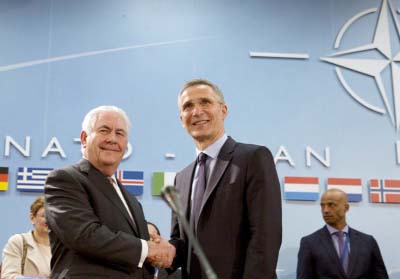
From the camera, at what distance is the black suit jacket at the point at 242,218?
2.27m

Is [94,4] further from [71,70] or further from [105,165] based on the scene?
[105,165]

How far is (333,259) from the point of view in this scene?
412 centimetres

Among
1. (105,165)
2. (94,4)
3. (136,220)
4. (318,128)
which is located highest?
(94,4)

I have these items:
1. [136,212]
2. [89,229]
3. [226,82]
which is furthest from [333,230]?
[89,229]

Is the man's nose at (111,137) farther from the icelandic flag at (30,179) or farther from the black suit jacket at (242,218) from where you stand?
the icelandic flag at (30,179)

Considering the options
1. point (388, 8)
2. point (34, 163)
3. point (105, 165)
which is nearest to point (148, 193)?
point (34, 163)

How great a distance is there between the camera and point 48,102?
16.3 feet

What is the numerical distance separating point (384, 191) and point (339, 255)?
42.9 inches

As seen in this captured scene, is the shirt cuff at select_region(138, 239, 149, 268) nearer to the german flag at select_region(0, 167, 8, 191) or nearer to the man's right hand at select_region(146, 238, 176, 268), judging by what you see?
the man's right hand at select_region(146, 238, 176, 268)

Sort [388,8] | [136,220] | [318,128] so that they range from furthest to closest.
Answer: [388,8]
[318,128]
[136,220]

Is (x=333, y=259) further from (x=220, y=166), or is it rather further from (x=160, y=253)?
(x=160, y=253)

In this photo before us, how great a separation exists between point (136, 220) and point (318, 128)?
3.03 metres

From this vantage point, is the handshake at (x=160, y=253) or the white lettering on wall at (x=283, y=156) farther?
the white lettering on wall at (x=283, y=156)

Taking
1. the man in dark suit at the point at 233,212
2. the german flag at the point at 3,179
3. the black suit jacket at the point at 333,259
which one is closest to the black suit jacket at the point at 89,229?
the man in dark suit at the point at 233,212
